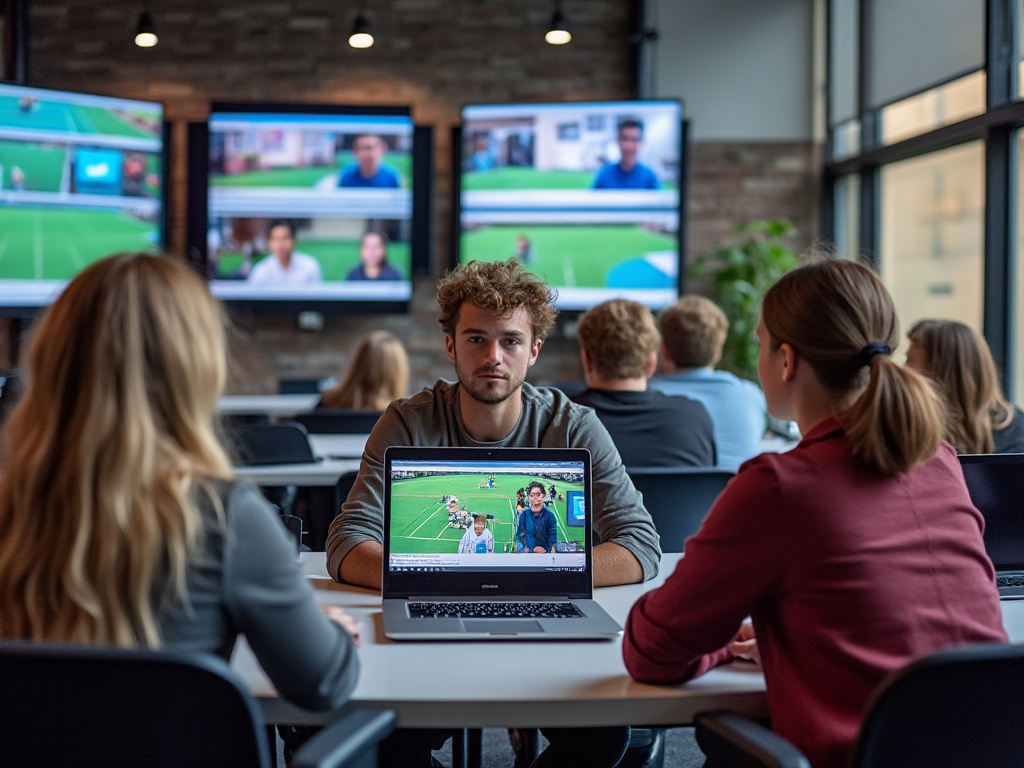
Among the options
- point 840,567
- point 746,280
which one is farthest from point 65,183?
point 840,567

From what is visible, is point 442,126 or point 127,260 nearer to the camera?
point 127,260

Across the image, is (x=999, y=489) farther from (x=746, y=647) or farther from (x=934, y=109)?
(x=934, y=109)

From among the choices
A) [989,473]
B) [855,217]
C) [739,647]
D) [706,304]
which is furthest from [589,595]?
[855,217]

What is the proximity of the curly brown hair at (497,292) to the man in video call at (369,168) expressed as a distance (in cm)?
463

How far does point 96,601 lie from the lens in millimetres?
1129

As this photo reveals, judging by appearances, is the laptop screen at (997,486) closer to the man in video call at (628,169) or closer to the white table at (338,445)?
the white table at (338,445)

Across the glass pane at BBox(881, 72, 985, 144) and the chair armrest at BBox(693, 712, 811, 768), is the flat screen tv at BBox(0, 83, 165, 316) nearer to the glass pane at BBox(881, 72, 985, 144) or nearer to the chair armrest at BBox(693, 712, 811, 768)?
the glass pane at BBox(881, 72, 985, 144)

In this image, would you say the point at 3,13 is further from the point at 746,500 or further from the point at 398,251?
the point at 746,500

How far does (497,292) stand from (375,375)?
214 cm

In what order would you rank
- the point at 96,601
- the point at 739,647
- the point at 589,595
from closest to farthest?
the point at 96,601, the point at 739,647, the point at 589,595

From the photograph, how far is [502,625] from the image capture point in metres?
1.60

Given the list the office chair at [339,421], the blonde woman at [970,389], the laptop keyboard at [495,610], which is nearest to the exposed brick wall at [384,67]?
the office chair at [339,421]

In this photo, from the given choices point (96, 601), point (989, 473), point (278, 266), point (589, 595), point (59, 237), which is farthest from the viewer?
point (278, 266)

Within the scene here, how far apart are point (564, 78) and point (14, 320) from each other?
400 cm
